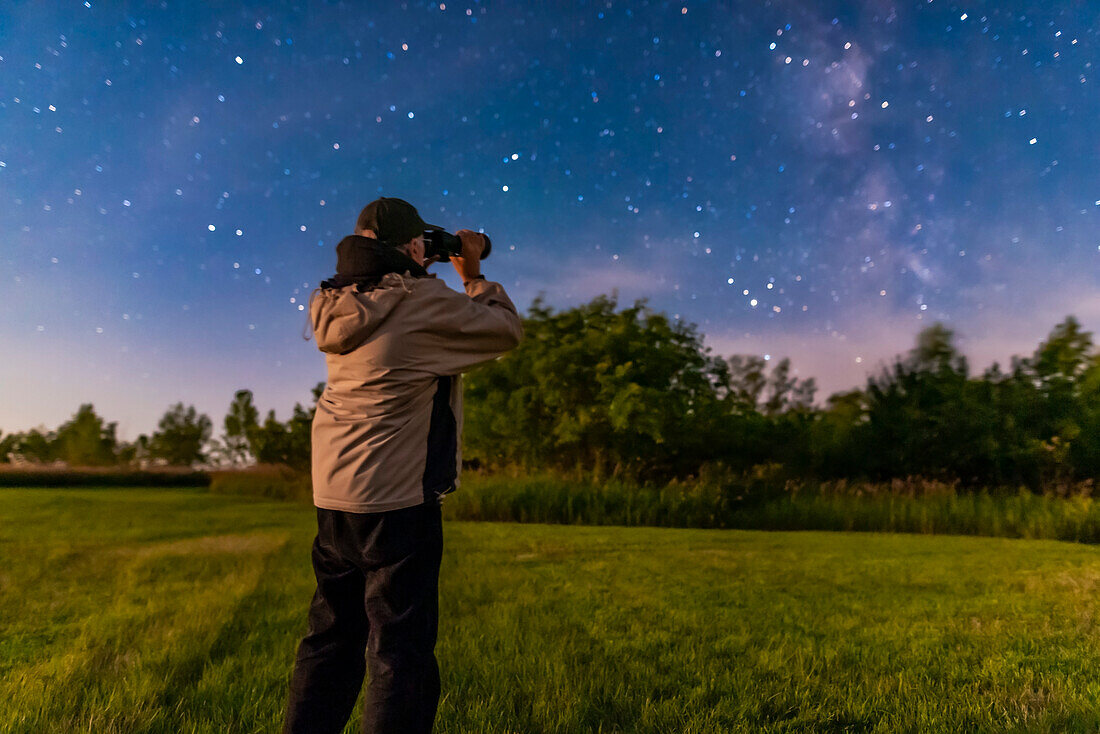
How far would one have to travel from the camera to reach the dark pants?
80.6 inches

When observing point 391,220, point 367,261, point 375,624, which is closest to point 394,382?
point 367,261

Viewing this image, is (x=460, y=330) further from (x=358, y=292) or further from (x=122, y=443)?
(x=122, y=443)

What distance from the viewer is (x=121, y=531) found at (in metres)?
10.0

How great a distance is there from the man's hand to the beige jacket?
28 cm

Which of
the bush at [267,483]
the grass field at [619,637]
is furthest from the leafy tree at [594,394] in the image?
the bush at [267,483]

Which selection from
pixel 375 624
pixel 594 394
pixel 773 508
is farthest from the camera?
pixel 594 394

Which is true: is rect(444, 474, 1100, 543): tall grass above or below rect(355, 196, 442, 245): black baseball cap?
below

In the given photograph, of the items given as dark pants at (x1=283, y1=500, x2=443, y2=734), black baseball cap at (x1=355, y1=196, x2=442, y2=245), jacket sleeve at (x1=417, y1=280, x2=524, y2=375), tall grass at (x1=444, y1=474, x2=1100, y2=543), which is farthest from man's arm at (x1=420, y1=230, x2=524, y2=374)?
tall grass at (x1=444, y1=474, x2=1100, y2=543)

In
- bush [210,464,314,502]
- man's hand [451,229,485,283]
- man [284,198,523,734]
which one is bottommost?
bush [210,464,314,502]

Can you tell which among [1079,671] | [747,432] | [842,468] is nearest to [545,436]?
[747,432]

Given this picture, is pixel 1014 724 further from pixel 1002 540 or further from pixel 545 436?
pixel 545 436

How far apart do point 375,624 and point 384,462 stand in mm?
507

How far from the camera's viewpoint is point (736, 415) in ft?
49.1

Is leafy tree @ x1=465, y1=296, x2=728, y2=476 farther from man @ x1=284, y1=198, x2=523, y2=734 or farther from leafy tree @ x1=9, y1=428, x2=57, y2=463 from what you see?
leafy tree @ x1=9, y1=428, x2=57, y2=463
